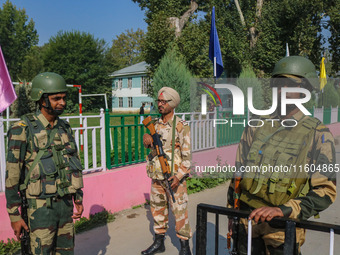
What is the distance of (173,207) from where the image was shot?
3.37 m

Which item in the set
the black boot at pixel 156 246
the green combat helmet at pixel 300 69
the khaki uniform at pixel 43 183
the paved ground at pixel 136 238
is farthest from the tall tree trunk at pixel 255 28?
the khaki uniform at pixel 43 183

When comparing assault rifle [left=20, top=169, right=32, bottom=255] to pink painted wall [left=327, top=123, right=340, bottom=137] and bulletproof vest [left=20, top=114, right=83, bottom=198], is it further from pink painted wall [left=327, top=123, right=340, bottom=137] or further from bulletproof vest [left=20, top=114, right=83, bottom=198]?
pink painted wall [left=327, top=123, right=340, bottom=137]

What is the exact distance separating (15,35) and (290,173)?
191 ft

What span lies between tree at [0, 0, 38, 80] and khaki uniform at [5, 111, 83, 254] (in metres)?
48.6

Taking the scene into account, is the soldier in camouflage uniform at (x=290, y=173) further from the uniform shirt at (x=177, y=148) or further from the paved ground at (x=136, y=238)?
the paved ground at (x=136, y=238)

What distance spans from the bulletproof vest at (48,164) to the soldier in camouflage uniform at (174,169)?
3.65ft

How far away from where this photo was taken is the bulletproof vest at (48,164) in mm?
2324

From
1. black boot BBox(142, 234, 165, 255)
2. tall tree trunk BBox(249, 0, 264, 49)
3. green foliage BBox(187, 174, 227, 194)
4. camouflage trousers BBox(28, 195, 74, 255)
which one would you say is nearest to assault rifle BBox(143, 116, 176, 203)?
black boot BBox(142, 234, 165, 255)

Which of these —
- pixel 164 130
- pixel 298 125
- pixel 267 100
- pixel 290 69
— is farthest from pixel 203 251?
pixel 267 100

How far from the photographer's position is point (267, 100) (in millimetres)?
21469

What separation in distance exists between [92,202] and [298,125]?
3663 millimetres

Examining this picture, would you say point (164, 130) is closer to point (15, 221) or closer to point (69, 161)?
point (69, 161)

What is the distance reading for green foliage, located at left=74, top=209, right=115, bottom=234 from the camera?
4.35 metres

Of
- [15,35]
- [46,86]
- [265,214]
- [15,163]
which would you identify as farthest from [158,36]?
[15,35]
